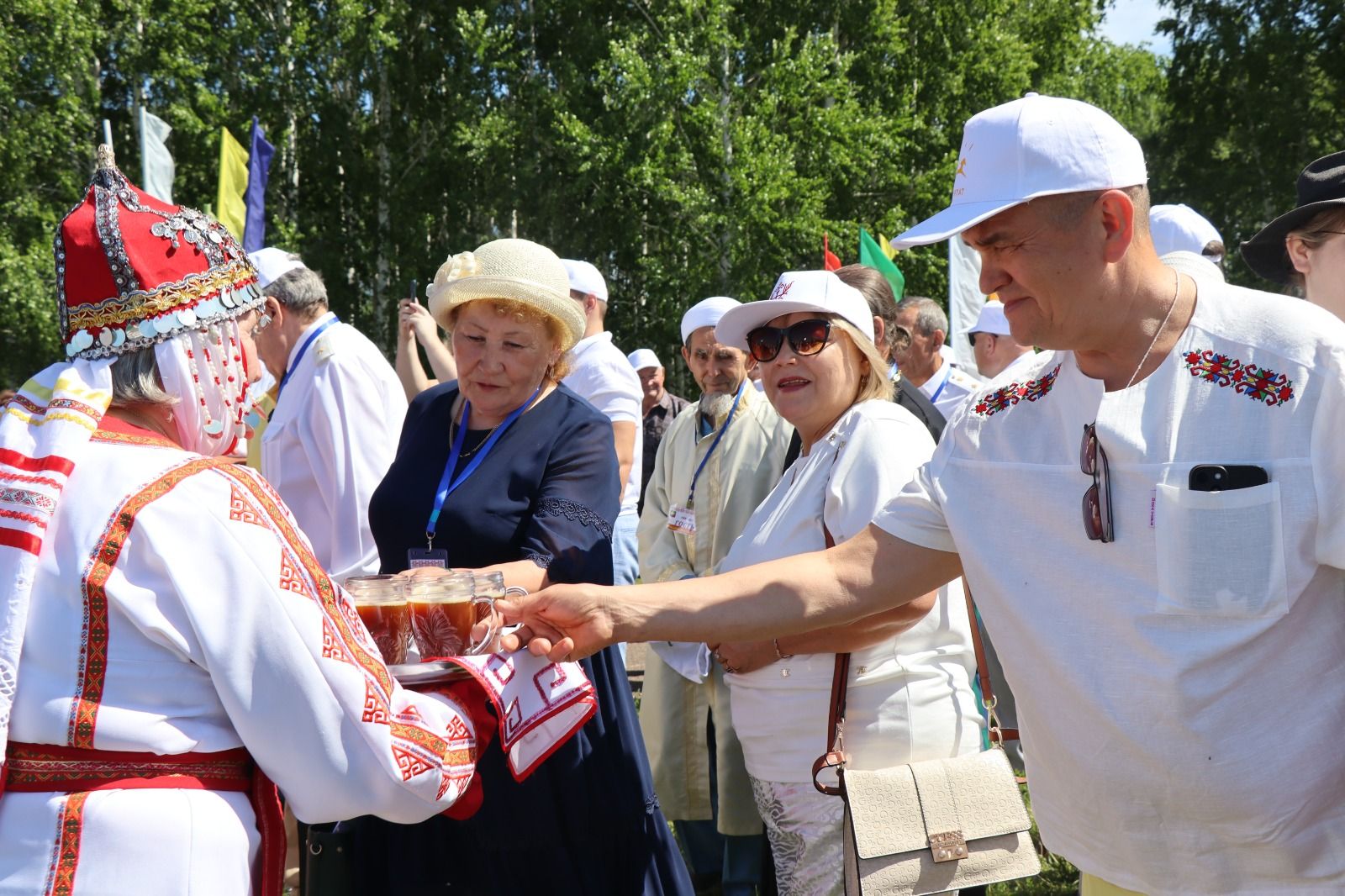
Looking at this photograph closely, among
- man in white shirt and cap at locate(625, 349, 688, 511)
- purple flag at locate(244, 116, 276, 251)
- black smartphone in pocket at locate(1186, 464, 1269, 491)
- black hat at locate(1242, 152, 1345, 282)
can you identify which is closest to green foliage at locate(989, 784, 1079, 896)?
black hat at locate(1242, 152, 1345, 282)

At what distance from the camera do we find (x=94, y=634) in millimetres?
1941

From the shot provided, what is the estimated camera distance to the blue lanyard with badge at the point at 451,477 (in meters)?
3.19

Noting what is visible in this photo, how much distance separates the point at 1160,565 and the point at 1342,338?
1.41 feet

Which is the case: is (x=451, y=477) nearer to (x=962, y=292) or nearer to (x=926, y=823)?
(x=926, y=823)

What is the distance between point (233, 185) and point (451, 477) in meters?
9.14

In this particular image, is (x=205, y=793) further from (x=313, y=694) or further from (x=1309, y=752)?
(x=1309, y=752)

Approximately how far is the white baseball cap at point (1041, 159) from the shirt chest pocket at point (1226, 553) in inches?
20.8

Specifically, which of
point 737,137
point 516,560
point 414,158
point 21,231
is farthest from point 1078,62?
point 516,560

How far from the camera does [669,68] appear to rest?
22.8 metres

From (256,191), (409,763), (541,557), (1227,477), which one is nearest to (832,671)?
(541,557)

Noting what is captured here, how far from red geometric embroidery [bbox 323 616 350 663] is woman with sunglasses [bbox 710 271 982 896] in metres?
1.29

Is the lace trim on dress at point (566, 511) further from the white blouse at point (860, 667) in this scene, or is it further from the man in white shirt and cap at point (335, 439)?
the man in white shirt and cap at point (335, 439)

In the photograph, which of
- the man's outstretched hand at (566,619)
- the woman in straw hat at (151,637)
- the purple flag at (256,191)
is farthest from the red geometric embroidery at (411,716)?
the purple flag at (256,191)

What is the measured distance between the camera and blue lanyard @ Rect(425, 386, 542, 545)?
3230mm
